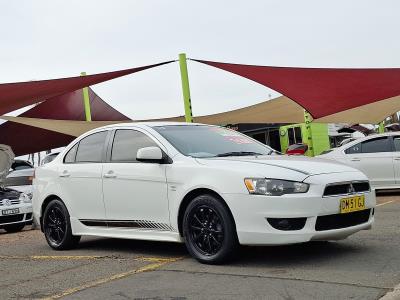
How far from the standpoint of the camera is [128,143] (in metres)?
6.79

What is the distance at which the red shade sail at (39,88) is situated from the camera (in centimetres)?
1405

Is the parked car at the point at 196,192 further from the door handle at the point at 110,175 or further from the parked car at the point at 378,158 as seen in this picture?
the parked car at the point at 378,158

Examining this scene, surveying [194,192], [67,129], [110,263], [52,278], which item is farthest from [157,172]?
[67,129]

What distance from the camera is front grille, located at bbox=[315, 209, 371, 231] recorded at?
5309mm

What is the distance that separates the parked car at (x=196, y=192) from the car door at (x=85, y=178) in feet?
0.04

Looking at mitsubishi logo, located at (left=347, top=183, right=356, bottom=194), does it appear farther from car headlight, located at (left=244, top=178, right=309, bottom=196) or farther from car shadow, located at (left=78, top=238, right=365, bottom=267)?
car shadow, located at (left=78, top=238, right=365, bottom=267)

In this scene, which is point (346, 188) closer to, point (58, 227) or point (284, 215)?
point (284, 215)

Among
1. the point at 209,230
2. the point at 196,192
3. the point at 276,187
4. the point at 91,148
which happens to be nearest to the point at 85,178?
the point at 91,148

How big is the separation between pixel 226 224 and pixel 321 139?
28200 millimetres

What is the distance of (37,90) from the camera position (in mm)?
14586

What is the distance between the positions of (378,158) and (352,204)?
854 cm

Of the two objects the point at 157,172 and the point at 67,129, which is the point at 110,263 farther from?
the point at 67,129

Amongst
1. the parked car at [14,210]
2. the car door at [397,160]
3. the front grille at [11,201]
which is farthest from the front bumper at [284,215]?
the car door at [397,160]

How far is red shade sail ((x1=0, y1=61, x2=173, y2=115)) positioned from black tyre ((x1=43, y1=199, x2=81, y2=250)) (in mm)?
6941
